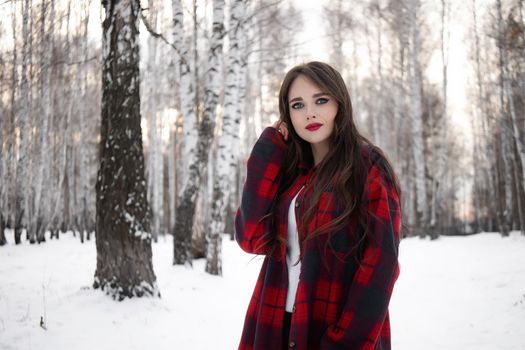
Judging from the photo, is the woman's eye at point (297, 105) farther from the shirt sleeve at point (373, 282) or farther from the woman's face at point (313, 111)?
the shirt sleeve at point (373, 282)

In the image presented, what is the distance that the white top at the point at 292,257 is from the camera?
171cm

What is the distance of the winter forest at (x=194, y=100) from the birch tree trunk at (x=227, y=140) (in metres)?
0.03

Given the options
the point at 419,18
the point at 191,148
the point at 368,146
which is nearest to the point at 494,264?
the point at 191,148

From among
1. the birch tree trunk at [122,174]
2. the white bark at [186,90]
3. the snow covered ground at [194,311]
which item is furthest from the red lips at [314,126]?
the white bark at [186,90]

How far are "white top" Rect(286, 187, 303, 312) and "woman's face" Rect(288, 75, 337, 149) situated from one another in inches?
11.6

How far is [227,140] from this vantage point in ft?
25.7

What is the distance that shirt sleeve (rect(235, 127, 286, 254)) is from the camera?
181cm

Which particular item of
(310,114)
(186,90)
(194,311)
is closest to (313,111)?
(310,114)

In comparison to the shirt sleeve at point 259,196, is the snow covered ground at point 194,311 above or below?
below

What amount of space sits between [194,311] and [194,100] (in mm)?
5650

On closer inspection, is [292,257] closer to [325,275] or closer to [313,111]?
[325,275]

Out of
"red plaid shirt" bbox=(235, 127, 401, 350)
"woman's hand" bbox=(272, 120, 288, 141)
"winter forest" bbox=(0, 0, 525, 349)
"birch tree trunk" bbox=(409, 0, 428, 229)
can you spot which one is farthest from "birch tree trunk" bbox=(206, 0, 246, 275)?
"birch tree trunk" bbox=(409, 0, 428, 229)

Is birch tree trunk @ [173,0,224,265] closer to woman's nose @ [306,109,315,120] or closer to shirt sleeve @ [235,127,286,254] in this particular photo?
shirt sleeve @ [235,127,286,254]

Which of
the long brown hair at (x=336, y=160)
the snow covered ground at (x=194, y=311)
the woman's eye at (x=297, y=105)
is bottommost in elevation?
the snow covered ground at (x=194, y=311)
